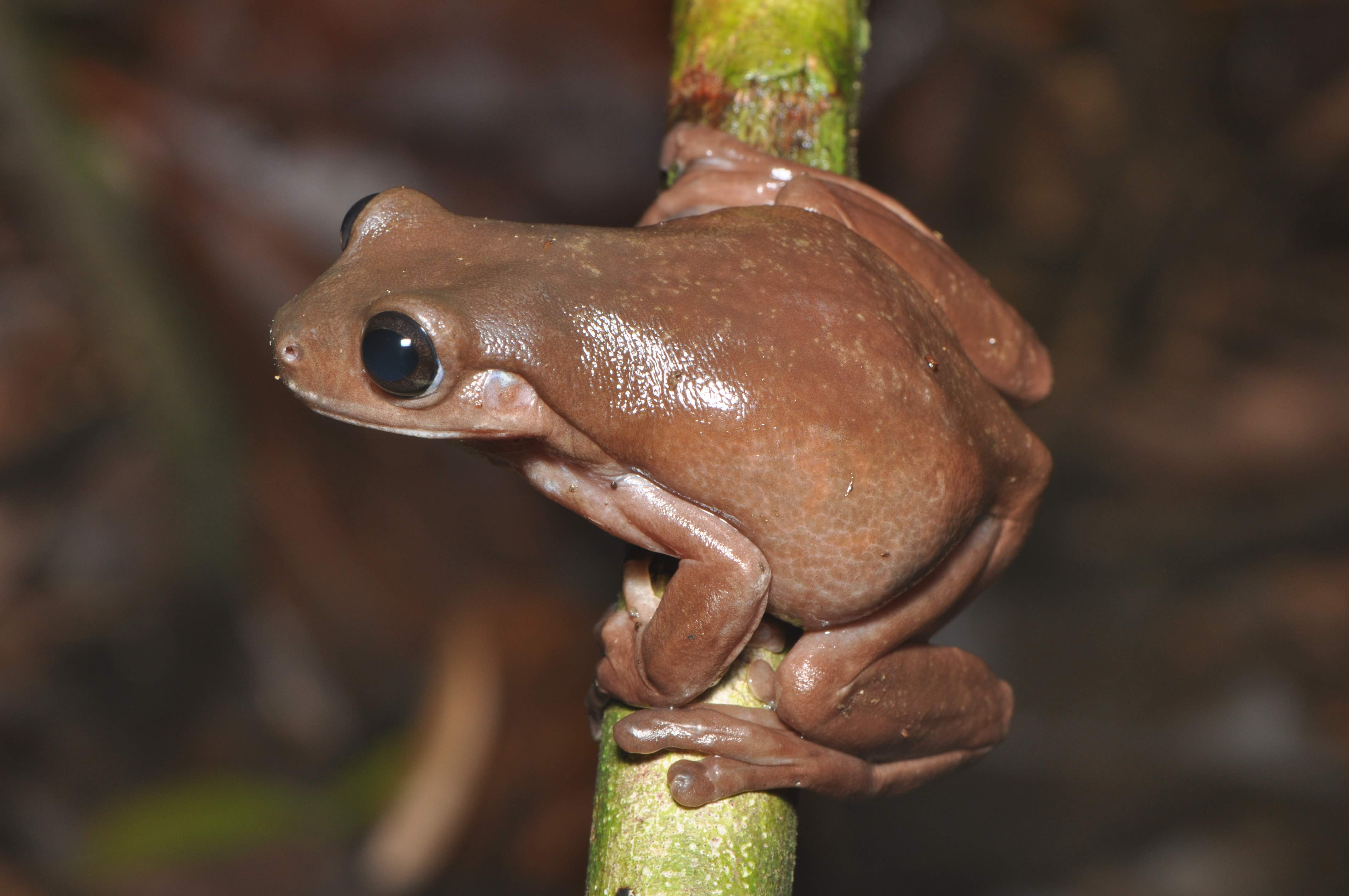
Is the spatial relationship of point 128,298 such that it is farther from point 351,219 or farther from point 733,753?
point 733,753

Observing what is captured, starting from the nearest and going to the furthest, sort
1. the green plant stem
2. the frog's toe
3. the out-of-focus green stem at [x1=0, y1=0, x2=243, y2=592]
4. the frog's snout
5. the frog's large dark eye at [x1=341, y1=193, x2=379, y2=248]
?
1. the frog's toe
2. the green plant stem
3. the frog's snout
4. the frog's large dark eye at [x1=341, y1=193, x2=379, y2=248]
5. the out-of-focus green stem at [x1=0, y1=0, x2=243, y2=592]

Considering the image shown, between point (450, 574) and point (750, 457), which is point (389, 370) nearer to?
point (750, 457)

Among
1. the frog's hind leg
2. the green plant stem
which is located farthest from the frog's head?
the frog's hind leg

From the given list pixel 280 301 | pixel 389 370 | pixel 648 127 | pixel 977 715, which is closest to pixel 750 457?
pixel 389 370

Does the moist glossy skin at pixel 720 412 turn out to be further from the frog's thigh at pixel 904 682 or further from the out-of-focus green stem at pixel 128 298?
the out-of-focus green stem at pixel 128 298

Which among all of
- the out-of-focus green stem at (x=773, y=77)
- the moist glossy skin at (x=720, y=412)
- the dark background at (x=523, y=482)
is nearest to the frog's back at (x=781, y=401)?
the moist glossy skin at (x=720, y=412)

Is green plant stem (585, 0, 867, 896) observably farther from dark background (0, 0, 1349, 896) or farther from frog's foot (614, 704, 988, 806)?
dark background (0, 0, 1349, 896)
